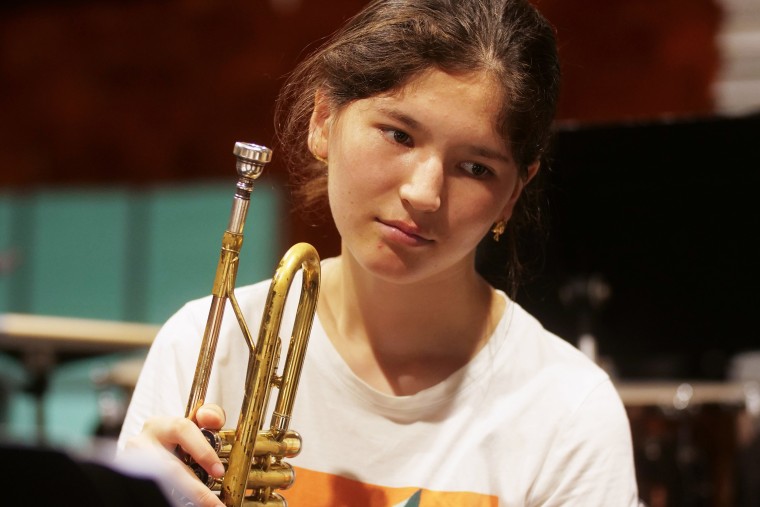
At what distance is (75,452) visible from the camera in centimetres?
71

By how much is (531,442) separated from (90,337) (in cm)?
184

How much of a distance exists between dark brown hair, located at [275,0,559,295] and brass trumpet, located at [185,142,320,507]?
7.9 inches

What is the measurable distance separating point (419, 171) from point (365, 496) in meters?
0.41

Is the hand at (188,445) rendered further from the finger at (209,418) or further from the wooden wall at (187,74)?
the wooden wall at (187,74)

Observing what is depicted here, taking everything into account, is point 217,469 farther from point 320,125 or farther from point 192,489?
point 320,125

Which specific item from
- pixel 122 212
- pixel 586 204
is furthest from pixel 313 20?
pixel 586 204

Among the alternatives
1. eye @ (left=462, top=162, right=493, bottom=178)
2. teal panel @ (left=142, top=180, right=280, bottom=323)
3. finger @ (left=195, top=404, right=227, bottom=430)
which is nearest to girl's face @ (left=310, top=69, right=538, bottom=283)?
eye @ (left=462, top=162, right=493, bottom=178)

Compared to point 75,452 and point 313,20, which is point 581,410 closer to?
point 75,452

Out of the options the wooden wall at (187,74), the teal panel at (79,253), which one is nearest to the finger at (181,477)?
the wooden wall at (187,74)

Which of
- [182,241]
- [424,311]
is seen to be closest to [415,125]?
[424,311]

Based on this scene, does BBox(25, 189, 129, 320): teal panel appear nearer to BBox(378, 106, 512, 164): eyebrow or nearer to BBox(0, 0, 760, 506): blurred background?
BBox(0, 0, 760, 506): blurred background

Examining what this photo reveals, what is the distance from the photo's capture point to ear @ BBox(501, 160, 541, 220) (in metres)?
1.22

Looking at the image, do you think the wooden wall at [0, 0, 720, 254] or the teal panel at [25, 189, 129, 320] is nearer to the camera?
the wooden wall at [0, 0, 720, 254]

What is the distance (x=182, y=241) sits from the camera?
4641 millimetres
